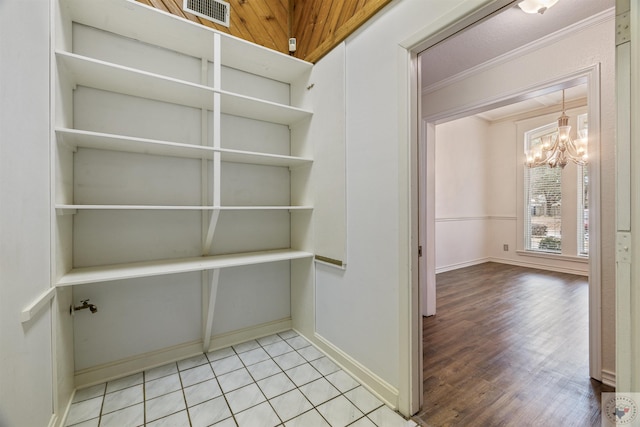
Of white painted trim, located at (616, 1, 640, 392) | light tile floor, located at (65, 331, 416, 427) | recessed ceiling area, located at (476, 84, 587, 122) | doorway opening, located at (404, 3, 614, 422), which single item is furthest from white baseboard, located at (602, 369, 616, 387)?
recessed ceiling area, located at (476, 84, 587, 122)

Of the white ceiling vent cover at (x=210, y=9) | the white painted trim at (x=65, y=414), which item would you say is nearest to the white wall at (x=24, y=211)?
the white painted trim at (x=65, y=414)

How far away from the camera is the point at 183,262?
1888mm

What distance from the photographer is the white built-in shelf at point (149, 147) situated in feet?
4.77

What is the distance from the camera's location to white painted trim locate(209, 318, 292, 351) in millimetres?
2188

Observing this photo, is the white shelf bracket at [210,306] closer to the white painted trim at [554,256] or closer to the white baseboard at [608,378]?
the white baseboard at [608,378]

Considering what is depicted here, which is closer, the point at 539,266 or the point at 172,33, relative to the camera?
the point at 172,33

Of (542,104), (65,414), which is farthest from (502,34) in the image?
(65,414)

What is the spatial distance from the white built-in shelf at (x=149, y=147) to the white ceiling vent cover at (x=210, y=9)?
42.0 inches

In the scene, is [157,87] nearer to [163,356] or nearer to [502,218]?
[163,356]

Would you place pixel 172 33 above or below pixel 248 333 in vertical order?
above

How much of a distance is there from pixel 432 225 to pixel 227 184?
2.23 meters

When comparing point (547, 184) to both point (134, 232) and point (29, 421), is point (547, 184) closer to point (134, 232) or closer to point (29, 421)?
point (134, 232)

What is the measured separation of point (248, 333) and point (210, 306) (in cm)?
50

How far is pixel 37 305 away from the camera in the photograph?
1.08 m
